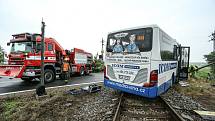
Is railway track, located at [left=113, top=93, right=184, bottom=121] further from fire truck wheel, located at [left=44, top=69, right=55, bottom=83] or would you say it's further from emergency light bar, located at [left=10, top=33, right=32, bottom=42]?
emergency light bar, located at [left=10, top=33, right=32, bottom=42]

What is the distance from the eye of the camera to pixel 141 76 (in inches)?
226

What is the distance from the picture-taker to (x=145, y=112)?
16.3 ft

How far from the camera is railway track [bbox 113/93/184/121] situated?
4.41 meters

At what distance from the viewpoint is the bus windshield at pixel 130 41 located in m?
5.67

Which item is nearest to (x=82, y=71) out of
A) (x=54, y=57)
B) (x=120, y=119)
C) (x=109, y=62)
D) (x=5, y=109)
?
(x=54, y=57)

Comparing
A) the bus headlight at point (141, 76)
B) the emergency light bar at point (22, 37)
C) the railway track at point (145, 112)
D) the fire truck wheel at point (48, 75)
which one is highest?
the emergency light bar at point (22, 37)

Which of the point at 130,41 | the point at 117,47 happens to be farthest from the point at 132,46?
the point at 117,47

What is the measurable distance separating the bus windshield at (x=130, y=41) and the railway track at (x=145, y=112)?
2094 mm

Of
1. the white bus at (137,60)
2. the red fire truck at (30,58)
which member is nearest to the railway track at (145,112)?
the white bus at (137,60)

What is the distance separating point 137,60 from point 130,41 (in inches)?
34.8

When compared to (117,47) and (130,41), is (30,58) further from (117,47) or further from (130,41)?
(130,41)

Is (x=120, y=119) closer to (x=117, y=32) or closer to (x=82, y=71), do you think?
(x=117, y=32)

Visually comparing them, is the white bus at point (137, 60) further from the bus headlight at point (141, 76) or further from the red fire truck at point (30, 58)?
the red fire truck at point (30, 58)

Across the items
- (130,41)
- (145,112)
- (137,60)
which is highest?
(130,41)
